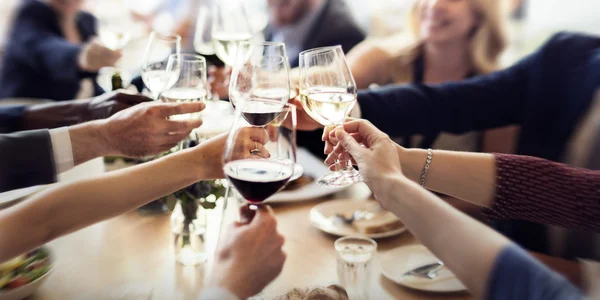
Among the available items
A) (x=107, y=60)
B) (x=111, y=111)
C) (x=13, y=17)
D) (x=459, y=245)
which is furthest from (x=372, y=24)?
(x=459, y=245)

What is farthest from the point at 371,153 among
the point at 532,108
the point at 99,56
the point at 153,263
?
the point at 99,56

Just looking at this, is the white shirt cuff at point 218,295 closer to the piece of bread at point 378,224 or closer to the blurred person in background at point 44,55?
the piece of bread at point 378,224

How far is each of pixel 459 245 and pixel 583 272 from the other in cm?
60

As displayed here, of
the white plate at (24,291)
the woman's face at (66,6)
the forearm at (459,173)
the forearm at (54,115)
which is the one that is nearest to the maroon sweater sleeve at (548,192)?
the forearm at (459,173)

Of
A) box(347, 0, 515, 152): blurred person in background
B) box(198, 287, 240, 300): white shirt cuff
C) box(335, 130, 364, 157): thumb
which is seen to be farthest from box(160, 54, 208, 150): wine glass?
box(347, 0, 515, 152): blurred person in background

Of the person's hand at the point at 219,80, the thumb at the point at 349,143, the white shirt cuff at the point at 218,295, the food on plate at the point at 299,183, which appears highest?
the person's hand at the point at 219,80

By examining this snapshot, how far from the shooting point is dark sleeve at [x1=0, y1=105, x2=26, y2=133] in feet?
4.60

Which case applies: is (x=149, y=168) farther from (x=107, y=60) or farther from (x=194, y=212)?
(x=107, y=60)

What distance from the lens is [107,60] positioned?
1.99 metres

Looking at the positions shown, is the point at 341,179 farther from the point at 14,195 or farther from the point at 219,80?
the point at 219,80

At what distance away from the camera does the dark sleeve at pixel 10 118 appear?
4.60 ft

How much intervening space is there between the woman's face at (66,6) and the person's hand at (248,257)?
236 centimetres

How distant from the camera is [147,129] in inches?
42.2

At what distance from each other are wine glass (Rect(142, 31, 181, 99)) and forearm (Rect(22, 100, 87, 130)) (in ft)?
0.99
